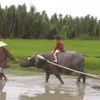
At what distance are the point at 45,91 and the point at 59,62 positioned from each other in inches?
118

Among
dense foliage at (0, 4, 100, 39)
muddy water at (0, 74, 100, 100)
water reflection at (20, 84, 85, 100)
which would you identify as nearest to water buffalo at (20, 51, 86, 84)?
muddy water at (0, 74, 100, 100)

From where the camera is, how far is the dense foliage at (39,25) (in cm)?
5376

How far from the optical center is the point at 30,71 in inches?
739

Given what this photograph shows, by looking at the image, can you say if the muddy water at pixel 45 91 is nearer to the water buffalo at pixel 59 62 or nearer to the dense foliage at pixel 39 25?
the water buffalo at pixel 59 62

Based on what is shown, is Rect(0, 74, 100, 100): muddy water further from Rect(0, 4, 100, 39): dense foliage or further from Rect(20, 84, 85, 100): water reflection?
Rect(0, 4, 100, 39): dense foliage

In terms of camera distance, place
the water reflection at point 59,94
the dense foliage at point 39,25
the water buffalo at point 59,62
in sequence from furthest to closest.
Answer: the dense foliage at point 39,25, the water buffalo at point 59,62, the water reflection at point 59,94

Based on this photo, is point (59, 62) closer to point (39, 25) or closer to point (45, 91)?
point (45, 91)

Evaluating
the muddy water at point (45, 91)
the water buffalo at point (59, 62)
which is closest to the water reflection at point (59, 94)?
the muddy water at point (45, 91)

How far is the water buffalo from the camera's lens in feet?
48.3

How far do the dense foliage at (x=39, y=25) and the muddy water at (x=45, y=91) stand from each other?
38631mm

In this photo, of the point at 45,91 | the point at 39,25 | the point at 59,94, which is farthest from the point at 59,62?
the point at 39,25

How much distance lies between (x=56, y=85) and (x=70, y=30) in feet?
150

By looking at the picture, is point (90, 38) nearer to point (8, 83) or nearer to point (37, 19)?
point (37, 19)

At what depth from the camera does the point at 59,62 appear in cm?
1492
